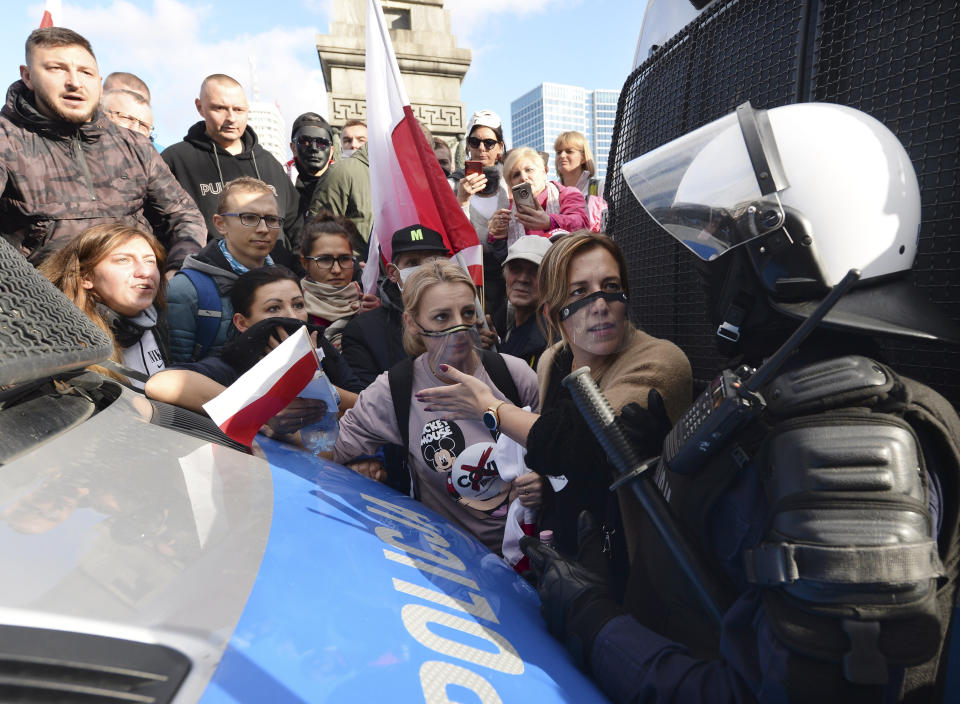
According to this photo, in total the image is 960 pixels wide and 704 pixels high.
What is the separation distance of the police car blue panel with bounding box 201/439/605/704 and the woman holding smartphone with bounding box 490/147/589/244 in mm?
2655

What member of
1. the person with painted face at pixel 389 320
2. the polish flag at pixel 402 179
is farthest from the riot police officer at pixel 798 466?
the polish flag at pixel 402 179

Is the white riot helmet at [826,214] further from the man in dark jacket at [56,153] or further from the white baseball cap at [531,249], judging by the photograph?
the man in dark jacket at [56,153]

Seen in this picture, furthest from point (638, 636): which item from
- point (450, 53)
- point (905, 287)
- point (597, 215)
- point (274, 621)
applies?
point (450, 53)

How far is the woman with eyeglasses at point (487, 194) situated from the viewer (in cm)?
440

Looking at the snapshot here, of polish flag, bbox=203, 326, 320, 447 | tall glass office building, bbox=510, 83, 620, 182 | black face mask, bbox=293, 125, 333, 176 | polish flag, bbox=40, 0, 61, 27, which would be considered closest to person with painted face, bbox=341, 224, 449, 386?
polish flag, bbox=203, 326, 320, 447

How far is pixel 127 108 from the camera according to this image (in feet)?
15.0

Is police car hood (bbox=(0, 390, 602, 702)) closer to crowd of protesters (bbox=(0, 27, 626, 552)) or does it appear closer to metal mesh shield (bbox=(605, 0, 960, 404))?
crowd of protesters (bbox=(0, 27, 626, 552))

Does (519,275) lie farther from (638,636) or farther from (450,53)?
(450,53)

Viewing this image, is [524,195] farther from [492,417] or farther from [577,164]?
[492,417]

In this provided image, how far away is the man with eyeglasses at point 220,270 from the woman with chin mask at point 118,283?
0.31 meters

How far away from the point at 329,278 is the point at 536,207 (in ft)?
4.62

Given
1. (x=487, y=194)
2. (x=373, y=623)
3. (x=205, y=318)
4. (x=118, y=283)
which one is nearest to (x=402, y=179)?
(x=487, y=194)

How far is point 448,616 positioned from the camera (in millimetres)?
1155

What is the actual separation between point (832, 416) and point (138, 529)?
1137 millimetres
